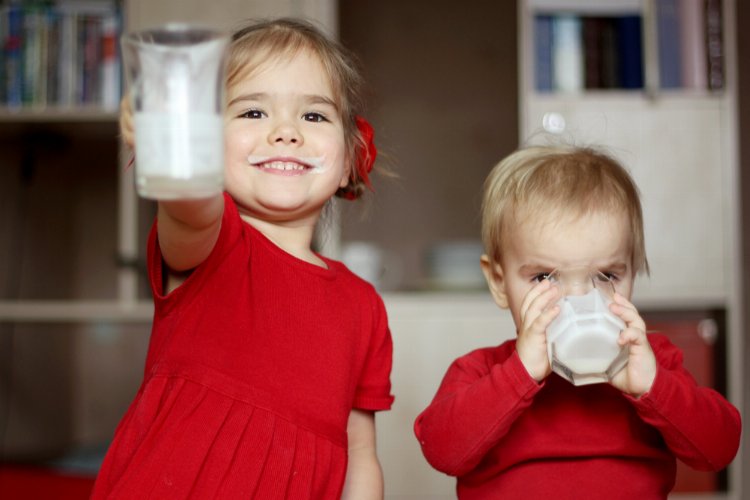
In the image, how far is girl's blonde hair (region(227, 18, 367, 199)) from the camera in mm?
1029

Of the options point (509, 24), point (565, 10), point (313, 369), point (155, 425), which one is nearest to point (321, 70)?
point (313, 369)

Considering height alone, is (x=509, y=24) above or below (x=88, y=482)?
above

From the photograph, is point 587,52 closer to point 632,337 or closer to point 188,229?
point 632,337

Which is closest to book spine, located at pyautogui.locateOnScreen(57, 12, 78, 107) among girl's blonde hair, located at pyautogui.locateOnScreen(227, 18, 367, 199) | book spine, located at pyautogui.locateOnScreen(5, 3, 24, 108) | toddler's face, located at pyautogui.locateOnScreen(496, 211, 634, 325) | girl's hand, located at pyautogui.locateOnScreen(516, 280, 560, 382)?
book spine, located at pyautogui.locateOnScreen(5, 3, 24, 108)

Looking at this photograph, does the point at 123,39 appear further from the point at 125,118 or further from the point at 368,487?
the point at 368,487

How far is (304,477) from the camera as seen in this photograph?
3.09ft

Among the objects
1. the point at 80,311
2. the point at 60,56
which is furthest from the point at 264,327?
the point at 60,56

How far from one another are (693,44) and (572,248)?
1524 mm

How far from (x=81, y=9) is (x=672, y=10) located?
67.8 inches

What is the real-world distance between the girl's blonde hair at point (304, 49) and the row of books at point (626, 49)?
1.27m

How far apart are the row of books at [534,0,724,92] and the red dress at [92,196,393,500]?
1.52m

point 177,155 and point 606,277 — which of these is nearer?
point 177,155

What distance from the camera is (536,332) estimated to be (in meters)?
0.92

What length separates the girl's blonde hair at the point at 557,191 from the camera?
3.42ft
